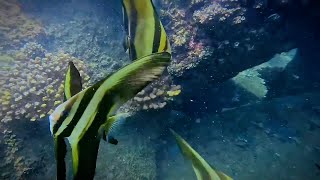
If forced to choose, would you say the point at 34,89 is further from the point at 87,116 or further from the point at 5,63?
the point at 87,116

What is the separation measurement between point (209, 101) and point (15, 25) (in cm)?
723

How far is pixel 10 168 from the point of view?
5.38 metres

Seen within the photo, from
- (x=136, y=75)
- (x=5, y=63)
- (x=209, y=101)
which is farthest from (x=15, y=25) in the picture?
(x=136, y=75)

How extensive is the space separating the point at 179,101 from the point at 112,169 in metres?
1.91

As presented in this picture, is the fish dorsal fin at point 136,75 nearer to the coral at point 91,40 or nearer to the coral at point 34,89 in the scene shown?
the coral at point 34,89

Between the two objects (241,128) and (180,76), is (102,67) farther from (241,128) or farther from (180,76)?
(241,128)

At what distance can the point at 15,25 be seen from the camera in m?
9.56

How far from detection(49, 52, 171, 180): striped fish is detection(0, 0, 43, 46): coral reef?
954cm

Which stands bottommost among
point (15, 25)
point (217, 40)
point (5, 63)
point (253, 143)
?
point (253, 143)

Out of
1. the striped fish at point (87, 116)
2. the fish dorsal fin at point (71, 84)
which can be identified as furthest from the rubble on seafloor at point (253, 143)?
the striped fish at point (87, 116)

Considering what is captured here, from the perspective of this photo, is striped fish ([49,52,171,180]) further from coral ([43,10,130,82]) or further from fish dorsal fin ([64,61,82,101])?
coral ([43,10,130,82])

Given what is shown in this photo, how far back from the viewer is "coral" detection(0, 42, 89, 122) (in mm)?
5594

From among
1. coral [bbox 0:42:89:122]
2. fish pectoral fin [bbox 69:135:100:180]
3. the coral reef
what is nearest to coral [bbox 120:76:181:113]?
coral [bbox 0:42:89:122]

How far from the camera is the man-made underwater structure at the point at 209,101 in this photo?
552cm
